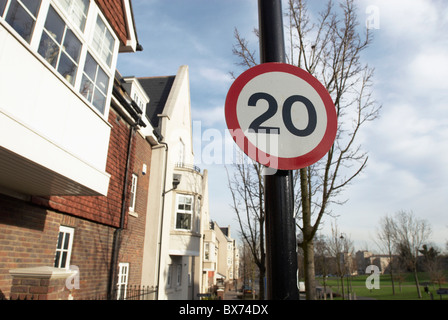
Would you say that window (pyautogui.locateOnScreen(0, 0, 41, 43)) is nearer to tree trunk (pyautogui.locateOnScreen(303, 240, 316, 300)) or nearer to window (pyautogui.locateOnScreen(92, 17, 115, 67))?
window (pyautogui.locateOnScreen(92, 17, 115, 67))

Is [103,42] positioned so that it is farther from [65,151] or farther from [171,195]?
[171,195]

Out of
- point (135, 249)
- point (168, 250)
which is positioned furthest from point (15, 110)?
point (168, 250)

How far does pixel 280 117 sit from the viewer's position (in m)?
1.71

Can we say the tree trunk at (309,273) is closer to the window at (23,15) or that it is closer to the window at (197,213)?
the window at (23,15)

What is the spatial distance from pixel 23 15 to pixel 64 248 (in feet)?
17.6

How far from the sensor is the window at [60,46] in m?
4.96

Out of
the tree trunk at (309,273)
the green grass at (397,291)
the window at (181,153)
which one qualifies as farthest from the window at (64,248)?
the green grass at (397,291)

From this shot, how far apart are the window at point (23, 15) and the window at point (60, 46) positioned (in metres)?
0.25

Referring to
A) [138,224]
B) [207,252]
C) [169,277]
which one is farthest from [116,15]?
[207,252]

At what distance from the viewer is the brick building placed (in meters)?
4.26

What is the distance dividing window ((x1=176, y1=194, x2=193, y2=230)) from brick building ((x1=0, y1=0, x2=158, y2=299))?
25.0 ft

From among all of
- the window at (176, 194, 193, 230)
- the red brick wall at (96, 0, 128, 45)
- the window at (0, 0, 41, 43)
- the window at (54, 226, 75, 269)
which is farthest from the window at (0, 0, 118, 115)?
the window at (176, 194, 193, 230)
